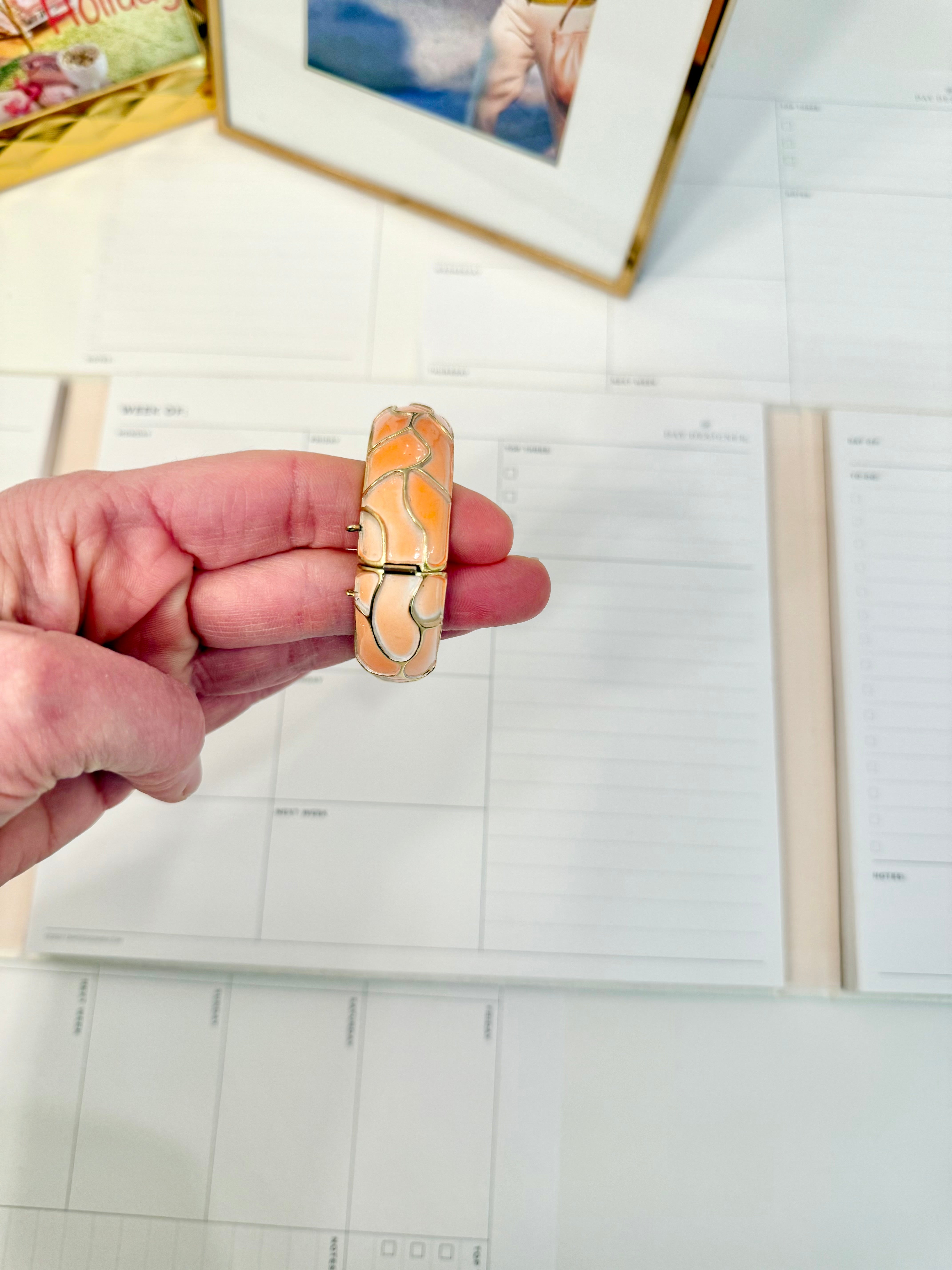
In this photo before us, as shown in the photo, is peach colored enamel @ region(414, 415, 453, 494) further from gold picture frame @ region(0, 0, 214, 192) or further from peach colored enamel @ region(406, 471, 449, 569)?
gold picture frame @ region(0, 0, 214, 192)

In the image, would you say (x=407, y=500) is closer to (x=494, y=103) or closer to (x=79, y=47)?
(x=494, y=103)

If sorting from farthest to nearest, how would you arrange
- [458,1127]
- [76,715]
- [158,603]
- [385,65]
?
[385,65] < [458,1127] < [158,603] < [76,715]

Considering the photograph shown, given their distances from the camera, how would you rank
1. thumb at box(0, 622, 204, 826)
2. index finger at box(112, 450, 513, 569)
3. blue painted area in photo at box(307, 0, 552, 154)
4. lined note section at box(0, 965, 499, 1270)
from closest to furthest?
thumb at box(0, 622, 204, 826) → index finger at box(112, 450, 513, 569) → lined note section at box(0, 965, 499, 1270) → blue painted area in photo at box(307, 0, 552, 154)

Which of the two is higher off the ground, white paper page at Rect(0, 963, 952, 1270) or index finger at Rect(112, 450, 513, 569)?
index finger at Rect(112, 450, 513, 569)

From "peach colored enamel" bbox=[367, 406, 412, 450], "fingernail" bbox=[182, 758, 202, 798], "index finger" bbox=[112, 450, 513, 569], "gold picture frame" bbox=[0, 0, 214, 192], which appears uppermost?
"gold picture frame" bbox=[0, 0, 214, 192]

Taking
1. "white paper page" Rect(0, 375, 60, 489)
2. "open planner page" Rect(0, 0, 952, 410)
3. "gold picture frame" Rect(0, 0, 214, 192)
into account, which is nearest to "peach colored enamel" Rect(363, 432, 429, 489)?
"open planner page" Rect(0, 0, 952, 410)

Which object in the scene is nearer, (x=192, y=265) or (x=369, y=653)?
(x=369, y=653)

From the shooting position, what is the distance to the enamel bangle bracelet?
48 centimetres

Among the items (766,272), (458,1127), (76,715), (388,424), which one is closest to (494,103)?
(766,272)

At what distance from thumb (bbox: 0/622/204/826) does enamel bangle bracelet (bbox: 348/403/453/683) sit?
11 centimetres

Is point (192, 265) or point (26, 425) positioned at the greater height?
point (192, 265)

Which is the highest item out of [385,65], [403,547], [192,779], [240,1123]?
[385,65]

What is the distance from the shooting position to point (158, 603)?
52 centimetres

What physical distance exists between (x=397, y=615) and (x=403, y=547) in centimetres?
4
